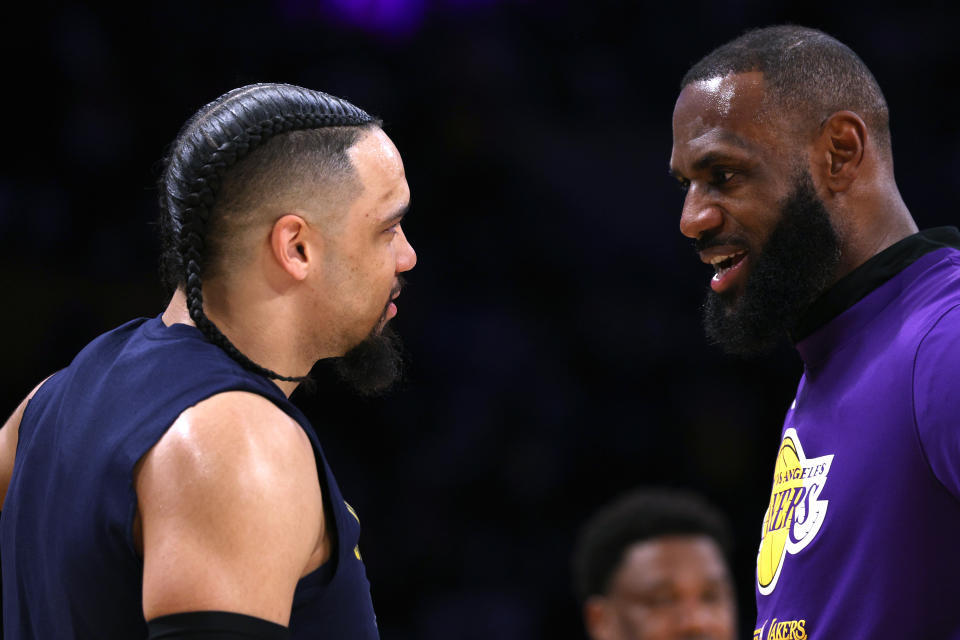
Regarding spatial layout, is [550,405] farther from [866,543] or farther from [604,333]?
[866,543]

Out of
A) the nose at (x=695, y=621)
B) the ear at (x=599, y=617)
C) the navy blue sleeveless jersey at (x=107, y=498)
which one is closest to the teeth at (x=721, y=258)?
the navy blue sleeveless jersey at (x=107, y=498)

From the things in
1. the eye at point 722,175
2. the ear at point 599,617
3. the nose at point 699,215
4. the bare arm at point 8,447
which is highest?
the eye at point 722,175

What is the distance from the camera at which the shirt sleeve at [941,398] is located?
161cm

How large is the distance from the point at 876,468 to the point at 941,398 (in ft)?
0.64

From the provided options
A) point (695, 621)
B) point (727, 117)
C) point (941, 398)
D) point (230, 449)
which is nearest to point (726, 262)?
point (727, 117)

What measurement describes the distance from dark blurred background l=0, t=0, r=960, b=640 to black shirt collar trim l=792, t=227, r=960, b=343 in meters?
4.10

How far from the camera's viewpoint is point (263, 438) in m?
→ 1.53

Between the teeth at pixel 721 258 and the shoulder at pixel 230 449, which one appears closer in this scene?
the shoulder at pixel 230 449

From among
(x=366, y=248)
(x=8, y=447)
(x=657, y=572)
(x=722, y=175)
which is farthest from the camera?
(x=657, y=572)

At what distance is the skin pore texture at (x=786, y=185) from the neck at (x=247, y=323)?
2.75ft

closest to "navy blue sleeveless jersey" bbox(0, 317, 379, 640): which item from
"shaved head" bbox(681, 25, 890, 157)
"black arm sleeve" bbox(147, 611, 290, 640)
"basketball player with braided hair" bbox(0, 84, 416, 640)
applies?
"basketball player with braided hair" bbox(0, 84, 416, 640)

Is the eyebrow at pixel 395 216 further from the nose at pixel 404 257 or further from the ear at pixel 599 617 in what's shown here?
the ear at pixel 599 617

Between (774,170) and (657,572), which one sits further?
(657,572)

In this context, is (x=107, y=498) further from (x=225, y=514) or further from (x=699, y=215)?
(x=699, y=215)
